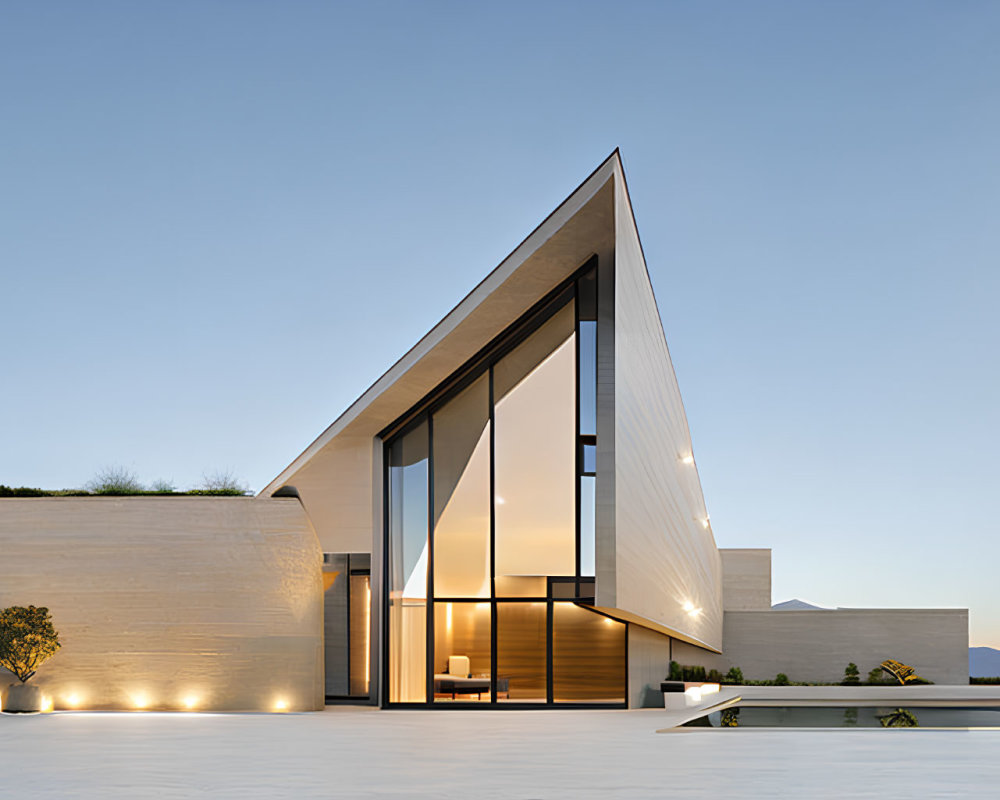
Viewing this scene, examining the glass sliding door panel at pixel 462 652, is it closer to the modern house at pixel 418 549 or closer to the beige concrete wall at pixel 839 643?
the modern house at pixel 418 549

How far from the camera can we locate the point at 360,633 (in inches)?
700

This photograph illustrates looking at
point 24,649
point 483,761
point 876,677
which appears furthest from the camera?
point 876,677

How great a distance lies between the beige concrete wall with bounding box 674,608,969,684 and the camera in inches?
884

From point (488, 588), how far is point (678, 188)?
69.3 feet

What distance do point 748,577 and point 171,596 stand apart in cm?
1877

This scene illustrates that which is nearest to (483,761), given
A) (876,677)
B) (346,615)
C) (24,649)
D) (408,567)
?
(408,567)

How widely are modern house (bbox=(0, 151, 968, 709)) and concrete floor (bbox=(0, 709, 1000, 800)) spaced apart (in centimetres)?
304

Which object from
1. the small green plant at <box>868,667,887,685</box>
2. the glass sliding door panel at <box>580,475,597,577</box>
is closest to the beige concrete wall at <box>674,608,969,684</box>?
the small green plant at <box>868,667,887,685</box>

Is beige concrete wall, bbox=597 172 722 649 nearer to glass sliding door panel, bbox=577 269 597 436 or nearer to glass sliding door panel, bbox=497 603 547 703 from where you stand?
glass sliding door panel, bbox=577 269 597 436

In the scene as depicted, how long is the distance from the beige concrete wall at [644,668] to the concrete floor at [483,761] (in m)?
3.72

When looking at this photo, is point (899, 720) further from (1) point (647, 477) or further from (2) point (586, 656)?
(1) point (647, 477)

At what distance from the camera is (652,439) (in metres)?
14.4

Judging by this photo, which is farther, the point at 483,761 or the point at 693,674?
the point at 693,674

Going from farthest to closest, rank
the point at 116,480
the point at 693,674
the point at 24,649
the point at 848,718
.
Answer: the point at 116,480, the point at 693,674, the point at 848,718, the point at 24,649
